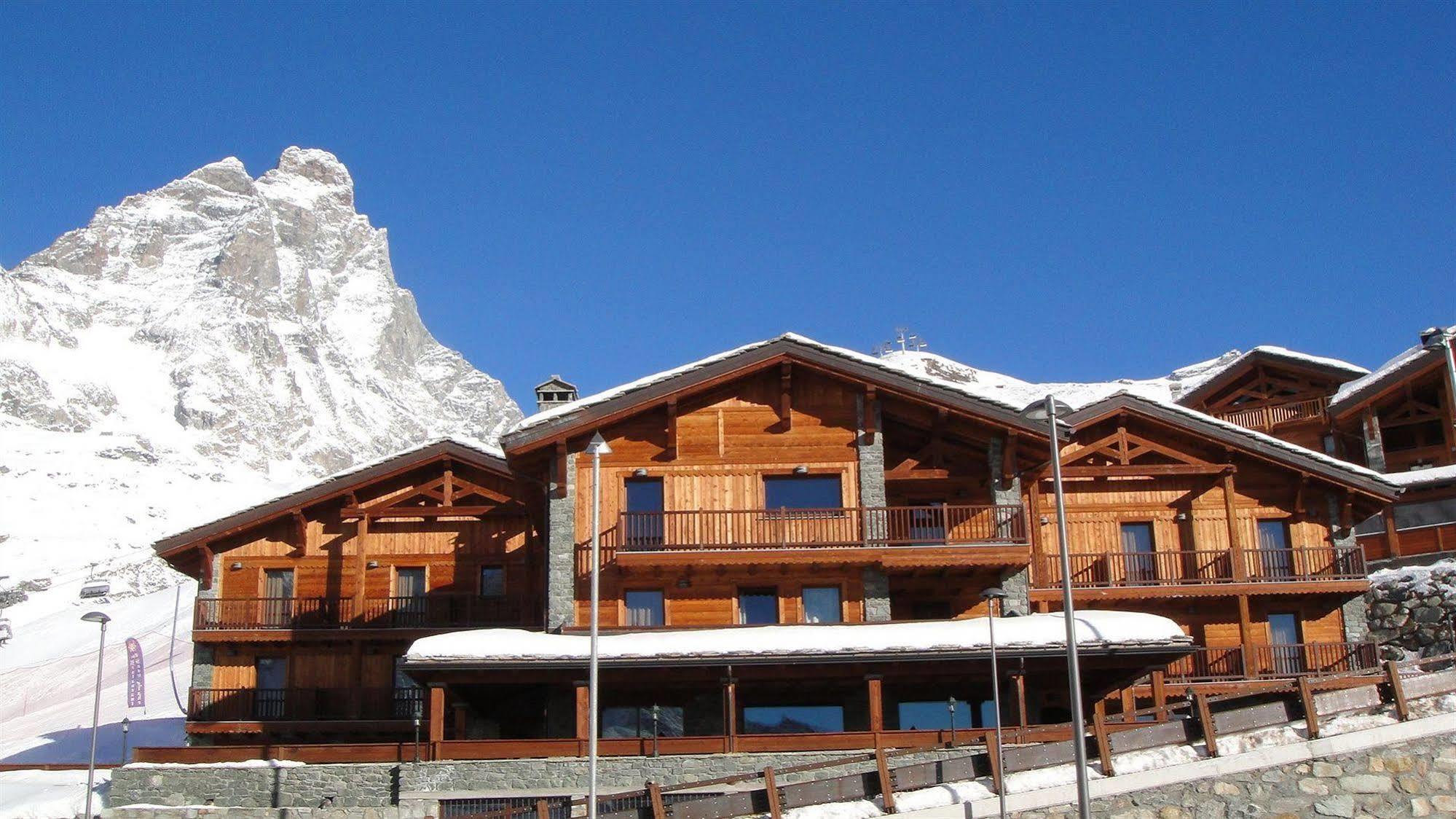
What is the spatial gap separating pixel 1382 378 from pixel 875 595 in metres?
21.4

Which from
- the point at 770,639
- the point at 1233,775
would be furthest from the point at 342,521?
the point at 1233,775

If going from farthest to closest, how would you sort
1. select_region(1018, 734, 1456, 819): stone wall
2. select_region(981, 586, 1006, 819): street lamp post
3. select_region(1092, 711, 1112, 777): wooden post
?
select_region(1092, 711, 1112, 777): wooden post < select_region(1018, 734, 1456, 819): stone wall < select_region(981, 586, 1006, 819): street lamp post

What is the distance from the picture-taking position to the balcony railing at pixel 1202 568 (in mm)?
34594

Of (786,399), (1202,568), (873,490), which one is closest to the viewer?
(873,490)

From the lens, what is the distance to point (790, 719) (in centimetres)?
2950

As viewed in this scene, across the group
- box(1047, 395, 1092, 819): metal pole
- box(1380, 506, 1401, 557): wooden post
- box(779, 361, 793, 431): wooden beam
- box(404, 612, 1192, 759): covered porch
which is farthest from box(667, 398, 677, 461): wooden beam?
box(1380, 506, 1401, 557): wooden post

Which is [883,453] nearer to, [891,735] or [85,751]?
[891,735]

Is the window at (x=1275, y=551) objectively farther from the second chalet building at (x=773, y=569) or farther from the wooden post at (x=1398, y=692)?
the wooden post at (x=1398, y=692)

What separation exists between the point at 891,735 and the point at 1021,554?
17.8 feet

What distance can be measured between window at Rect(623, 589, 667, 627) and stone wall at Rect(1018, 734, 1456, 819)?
10.9 m

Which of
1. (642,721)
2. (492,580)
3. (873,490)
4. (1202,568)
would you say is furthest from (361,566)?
(1202,568)

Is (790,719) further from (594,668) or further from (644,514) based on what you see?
(594,668)

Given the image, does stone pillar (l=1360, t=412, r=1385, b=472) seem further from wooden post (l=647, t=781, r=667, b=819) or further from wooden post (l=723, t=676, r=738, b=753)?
wooden post (l=647, t=781, r=667, b=819)

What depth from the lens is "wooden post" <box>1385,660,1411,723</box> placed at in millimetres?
22125
